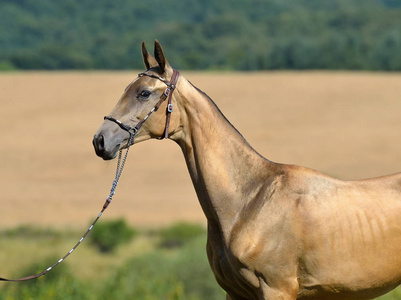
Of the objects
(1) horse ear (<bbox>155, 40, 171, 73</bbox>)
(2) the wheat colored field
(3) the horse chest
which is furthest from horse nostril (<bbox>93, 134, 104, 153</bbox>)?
(2) the wheat colored field

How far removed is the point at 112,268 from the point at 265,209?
46.8ft

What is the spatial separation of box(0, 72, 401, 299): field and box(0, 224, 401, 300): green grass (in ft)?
0.81

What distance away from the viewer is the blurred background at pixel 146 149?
17.0 m

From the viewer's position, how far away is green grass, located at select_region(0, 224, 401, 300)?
1205 cm

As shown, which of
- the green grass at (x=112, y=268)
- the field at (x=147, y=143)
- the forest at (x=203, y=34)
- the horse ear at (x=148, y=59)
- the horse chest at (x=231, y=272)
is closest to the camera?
the horse chest at (x=231, y=272)

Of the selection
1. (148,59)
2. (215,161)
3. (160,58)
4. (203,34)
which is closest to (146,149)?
(148,59)

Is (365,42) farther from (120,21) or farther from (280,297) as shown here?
(280,297)

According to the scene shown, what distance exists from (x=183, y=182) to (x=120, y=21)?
96707mm

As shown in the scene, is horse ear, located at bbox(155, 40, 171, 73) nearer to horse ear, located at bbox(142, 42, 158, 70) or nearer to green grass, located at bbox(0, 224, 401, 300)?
horse ear, located at bbox(142, 42, 158, 70)

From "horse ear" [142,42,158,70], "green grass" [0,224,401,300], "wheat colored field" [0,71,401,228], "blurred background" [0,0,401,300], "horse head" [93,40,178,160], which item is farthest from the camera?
"wheat colored field" [0,71,401,228]

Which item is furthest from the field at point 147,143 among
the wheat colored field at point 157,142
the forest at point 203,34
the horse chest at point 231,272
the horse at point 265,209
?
the forest at point 203,34

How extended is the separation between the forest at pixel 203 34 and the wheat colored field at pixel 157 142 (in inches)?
604

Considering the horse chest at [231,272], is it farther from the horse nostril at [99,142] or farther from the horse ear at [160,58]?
the horse ear at [160,58]

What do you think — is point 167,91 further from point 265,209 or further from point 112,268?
point 112,268
